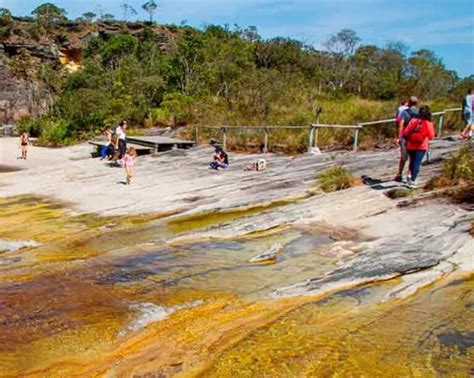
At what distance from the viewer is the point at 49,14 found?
72188mm

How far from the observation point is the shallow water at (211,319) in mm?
5395

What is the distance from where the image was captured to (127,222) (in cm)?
1238

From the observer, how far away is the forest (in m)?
29.1

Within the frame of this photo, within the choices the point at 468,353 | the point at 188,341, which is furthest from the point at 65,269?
the point at 468,353

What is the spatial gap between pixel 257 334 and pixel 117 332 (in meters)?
1.44

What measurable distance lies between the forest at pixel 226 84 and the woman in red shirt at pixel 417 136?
32.6 feet

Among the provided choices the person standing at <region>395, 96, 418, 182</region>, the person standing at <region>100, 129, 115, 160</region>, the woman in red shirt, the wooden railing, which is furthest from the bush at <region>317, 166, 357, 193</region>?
the person standing at <region>100, 129, 115, 160</region>

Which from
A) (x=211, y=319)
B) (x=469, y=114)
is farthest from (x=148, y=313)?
(x=469, y=114)

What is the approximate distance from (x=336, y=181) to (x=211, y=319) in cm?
777

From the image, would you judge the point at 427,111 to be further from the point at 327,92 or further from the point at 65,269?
the point at 327,92

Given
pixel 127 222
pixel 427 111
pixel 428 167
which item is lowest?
pixel 127 222

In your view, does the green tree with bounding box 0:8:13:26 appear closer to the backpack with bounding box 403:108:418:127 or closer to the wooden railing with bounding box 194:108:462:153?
the wooden railing with bounding box 194:108:462:153

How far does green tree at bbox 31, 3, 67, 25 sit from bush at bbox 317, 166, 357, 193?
6227 cm

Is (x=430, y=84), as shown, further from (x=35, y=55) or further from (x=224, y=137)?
(x=35, y=55)
